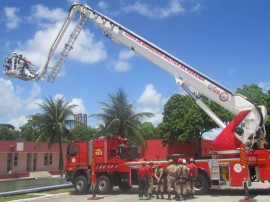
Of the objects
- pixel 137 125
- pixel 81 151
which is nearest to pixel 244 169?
pixel 81 151

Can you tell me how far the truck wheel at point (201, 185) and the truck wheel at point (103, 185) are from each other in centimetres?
470

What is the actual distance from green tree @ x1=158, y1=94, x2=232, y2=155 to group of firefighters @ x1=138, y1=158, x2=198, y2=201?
885 inches

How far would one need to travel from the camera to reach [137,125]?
1315 inches

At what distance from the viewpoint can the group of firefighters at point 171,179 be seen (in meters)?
16.0

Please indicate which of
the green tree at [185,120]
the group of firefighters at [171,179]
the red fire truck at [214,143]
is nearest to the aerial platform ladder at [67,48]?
the red fire truck at [214,143]

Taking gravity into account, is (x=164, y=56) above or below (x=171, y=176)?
above

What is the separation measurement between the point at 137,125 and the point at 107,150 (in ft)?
44.4

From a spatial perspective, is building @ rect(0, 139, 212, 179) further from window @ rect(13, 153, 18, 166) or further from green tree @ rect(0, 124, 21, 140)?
green tree @ rect(0, 124, 21, 140)

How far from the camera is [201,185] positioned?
1730 centimetres

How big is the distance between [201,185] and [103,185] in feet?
17.5

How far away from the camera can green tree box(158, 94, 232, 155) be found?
40.5m

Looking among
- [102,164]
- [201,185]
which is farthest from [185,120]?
[201,185]

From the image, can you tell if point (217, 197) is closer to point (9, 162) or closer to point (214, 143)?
point (214, 143)

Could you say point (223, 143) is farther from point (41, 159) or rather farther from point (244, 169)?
point (41, 159)
